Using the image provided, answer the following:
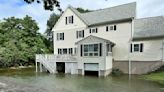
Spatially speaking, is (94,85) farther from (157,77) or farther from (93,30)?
(93,30)

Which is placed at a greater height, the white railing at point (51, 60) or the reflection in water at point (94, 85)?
the white railing at point (51, 60)

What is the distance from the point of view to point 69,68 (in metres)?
28.2

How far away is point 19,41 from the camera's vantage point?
141 feet

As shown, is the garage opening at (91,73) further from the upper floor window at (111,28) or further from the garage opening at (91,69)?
the upper floor window at (111,28)

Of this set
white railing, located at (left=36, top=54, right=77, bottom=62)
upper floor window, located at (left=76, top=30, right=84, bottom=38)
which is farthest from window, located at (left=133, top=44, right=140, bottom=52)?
upper floor window, located at (left=76, top=30, right=84, bottom=38)

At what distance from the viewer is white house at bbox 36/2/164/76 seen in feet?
81.7

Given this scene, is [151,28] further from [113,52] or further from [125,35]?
[113,52]

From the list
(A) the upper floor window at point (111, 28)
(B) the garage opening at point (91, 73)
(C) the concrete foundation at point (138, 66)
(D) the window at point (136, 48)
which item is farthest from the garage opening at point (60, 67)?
(D) the window at point (136, 48)

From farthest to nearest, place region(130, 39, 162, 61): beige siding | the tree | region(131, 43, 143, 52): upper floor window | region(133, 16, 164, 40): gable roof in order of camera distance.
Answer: region(131, 43, 143, 52): upper floor window, region(133, 16, 164, 40): gable roof, region(130, 39, 162, 61): beige siding, the tree

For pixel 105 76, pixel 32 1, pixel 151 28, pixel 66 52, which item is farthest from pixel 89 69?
pixel 32 1

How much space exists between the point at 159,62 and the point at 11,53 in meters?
26.9

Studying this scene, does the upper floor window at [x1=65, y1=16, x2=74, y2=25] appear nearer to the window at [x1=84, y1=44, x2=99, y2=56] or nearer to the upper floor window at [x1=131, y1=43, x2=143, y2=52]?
the window at [x1=84, y1=44, x2=99, y2=56]

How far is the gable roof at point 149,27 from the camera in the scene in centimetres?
2485

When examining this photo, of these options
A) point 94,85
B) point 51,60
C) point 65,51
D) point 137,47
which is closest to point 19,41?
point 65,51
